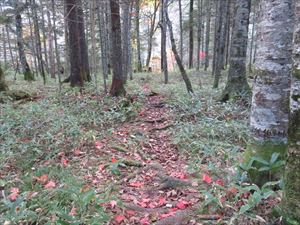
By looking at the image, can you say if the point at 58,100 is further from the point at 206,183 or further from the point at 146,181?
the point at 206,183

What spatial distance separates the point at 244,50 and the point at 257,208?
18.5 ft

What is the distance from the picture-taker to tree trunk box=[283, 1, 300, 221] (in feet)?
6.06

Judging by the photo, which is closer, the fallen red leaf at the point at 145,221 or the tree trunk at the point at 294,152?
the tree trunk at the point at 294,152

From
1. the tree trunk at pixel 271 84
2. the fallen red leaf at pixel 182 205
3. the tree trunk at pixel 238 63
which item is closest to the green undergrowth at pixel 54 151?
the fallen red leaf at pixel 182 205

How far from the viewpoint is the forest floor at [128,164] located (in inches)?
108

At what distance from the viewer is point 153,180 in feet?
12.8

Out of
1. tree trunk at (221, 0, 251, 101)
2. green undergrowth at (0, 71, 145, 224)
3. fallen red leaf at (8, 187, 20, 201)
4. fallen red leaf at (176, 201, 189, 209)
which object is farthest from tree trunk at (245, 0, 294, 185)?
tree trunk at (221, 0, 251, 101)

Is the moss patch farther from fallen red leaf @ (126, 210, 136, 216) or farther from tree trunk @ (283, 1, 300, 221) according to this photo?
fallen red leaf @ (126, 210, 136, 216)

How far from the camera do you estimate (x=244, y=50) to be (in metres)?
7.36

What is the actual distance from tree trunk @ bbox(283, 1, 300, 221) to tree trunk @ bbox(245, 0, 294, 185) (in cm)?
80

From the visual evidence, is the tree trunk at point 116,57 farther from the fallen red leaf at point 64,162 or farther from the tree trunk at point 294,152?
the tree trunk at point 294,152

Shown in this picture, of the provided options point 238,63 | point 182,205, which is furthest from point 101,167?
point 238,63

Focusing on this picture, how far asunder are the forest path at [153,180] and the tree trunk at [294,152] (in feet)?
3.10

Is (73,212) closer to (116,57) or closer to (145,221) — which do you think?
(145,221)
